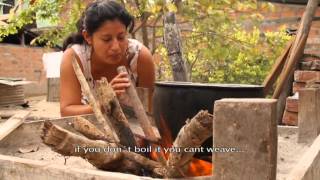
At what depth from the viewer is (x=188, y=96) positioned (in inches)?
70.3

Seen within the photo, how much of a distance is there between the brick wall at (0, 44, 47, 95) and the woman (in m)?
9.83

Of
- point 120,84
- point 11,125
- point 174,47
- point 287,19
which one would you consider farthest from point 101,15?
point 287,19

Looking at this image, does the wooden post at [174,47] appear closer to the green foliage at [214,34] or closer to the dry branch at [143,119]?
the green foliage at [214,34]

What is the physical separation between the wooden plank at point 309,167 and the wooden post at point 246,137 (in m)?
0.21

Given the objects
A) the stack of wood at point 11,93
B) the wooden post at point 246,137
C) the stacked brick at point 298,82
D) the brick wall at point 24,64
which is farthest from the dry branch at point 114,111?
the brick wall at point 24,64

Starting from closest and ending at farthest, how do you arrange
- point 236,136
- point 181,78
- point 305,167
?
point 236,136 < point 305,167 < point 181,78

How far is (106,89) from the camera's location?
166cm

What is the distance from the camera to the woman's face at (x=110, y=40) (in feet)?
7.75

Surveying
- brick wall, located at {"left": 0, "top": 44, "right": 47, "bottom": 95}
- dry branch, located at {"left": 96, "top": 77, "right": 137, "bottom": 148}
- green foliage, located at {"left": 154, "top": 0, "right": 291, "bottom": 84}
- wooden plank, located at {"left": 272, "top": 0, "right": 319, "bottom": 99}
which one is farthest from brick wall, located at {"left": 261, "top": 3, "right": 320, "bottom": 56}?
brick wall, located at {"left": 0, "top": 44, "right": 47, "bottom": 95}

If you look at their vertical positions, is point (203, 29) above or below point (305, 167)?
above

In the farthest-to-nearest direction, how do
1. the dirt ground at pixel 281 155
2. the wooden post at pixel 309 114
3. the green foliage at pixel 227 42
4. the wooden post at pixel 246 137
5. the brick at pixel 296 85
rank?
the green foliage at pixel 227 42
the brick at pixel 296 85
the wooden post at pixel 309 114
the dirt ground at pixel 281 155
the wooden post at pixel 246 137

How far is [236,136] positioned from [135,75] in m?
1.72

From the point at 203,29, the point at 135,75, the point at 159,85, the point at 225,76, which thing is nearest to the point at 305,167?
the point at 159,85

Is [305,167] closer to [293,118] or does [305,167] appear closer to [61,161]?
[61,161]
